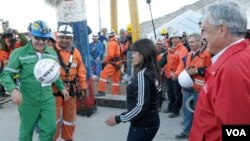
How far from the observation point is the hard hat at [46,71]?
4715 mm

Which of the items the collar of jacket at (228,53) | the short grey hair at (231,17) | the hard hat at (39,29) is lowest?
the collar of jacket at (228,53)

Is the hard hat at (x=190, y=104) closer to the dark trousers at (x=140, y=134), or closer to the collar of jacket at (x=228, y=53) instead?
the dark trousers at (x=140, y=134)

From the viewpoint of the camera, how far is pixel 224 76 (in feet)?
6.38

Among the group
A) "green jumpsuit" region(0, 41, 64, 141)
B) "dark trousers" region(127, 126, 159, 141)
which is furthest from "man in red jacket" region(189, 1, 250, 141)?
"green jumpsuit" region(0, 41, 64, 141)

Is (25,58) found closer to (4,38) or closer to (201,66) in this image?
(201,66)

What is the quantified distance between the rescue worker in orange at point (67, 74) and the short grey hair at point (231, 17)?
3.84m

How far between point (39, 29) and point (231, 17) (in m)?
3.25

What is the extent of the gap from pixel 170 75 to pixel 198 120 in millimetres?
5526

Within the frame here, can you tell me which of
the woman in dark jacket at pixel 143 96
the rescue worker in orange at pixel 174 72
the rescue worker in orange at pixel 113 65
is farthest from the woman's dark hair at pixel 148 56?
the rescue worker in orange at pixel 113 65

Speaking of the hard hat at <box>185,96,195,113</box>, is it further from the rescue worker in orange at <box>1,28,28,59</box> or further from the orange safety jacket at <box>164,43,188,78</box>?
the rescue worker in orange at <box>1,28,28,59</box>

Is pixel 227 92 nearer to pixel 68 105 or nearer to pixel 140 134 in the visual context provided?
pixel 140 134

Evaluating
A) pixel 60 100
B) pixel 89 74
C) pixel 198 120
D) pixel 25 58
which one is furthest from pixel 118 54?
pixel 198 120

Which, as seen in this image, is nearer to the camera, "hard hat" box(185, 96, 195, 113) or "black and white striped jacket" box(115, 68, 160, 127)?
"black and white striped jacket" box(115, 68, 160, 127)

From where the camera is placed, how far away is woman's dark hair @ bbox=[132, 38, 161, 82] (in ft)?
12.4
